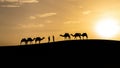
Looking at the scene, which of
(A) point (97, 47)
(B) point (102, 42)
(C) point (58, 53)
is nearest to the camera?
(C) point (58, 53)

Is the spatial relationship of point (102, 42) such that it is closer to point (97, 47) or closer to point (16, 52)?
point (97, 47)

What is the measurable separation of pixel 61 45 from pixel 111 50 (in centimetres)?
1023

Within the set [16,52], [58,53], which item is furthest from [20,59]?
[58,53]

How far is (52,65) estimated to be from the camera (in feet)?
161

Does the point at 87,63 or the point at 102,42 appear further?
the point at 102,42

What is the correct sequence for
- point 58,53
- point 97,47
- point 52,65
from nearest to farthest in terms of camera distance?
point 52,65, point 58,53, point 97,47

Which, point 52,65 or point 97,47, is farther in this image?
point 97,47

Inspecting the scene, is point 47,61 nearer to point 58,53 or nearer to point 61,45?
point 58,53

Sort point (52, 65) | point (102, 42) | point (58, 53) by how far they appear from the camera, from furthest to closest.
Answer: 1. point (102, 42)
2. point (58, 53)
3. point (52, 65)

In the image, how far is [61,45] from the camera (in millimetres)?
58594

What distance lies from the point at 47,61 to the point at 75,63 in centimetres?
505

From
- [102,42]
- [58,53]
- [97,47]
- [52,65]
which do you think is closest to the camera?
[52,65]

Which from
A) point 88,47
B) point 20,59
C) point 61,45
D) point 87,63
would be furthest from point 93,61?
point 20,59

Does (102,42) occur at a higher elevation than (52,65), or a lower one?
higher
